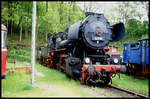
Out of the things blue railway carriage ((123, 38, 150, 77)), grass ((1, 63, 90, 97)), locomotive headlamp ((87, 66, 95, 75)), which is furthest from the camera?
blue railway carriage ((123, 38, 150, 77))

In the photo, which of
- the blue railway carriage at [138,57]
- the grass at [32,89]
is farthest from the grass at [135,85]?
the grass at [32,89]

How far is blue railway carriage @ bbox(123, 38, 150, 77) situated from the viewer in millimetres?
12781

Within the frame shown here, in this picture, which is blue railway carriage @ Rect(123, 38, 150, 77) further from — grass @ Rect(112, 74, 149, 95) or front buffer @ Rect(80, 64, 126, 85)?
front buffer @ Rect(80, 64, 126, 85)

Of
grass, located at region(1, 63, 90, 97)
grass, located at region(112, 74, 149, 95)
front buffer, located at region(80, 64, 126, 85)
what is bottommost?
grass, located at region(112, 74, 149, 95)

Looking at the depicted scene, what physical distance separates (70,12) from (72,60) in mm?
17725

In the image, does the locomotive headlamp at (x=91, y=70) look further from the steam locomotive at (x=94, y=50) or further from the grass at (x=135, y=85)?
→ the grass at (x=135, y=85)

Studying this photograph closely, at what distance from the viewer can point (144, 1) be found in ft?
63.9

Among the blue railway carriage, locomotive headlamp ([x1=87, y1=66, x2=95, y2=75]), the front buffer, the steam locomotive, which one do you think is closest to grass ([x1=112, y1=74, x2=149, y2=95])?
the steam locomotive

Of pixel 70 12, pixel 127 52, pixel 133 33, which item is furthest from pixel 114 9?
pixel 127 52

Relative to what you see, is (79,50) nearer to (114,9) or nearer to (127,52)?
(127,52)

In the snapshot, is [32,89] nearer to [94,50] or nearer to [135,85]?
[94,50]

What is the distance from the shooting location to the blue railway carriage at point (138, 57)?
1278 centimetres

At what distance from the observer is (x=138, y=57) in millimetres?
13922

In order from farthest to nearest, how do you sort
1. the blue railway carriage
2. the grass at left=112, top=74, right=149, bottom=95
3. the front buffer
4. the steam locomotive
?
1. the blue railway carriage
2. the steam locomotive
3. the grass at left=112, top=74, right=149, bottom=95
4. the front buffer
